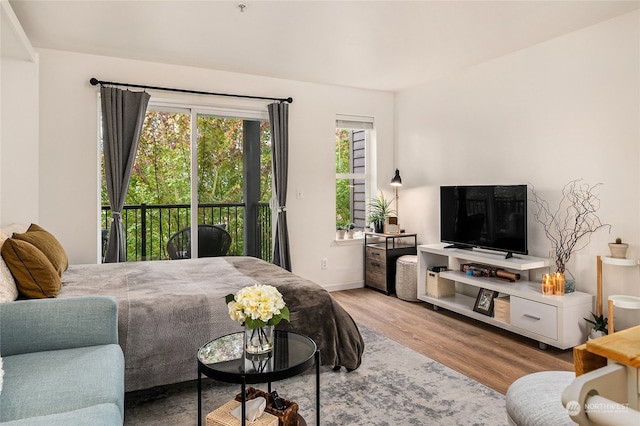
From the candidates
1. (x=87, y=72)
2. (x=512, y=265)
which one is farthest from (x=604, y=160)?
(x=87, y=72)

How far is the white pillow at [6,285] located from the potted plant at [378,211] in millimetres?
3814

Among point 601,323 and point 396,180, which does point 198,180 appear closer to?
point 396,180

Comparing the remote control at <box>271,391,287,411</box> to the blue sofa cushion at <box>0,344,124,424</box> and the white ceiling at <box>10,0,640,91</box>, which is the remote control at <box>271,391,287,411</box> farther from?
the white ceiling at <box>10,0,640,91</box>

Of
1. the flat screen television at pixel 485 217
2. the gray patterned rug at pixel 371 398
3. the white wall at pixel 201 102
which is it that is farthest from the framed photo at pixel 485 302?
the white wall at pixel 201 102

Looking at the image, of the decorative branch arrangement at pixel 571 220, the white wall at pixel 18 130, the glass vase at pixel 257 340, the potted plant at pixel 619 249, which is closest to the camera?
the glass vase at pixel 257 340

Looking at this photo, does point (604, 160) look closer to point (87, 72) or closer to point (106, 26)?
point (106, 26)

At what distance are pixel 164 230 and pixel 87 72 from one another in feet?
5.37

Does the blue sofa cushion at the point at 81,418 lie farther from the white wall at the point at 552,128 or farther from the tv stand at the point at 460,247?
the tv stand at the point at 460,247

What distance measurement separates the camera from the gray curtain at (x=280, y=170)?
4.71 metres

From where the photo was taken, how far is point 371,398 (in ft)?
8.01

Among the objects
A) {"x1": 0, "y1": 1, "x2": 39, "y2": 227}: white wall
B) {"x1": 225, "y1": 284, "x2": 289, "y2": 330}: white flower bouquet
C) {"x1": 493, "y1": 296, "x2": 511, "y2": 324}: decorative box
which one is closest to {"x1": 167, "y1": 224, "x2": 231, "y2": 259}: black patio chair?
{"x1": 0, "y1": 1, "x2": 39, "y2": 227}: white wall

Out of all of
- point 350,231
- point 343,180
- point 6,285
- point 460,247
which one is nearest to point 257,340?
point 6,285

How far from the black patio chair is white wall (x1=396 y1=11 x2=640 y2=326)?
236 cm

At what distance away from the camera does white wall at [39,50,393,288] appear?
3.86 metres
